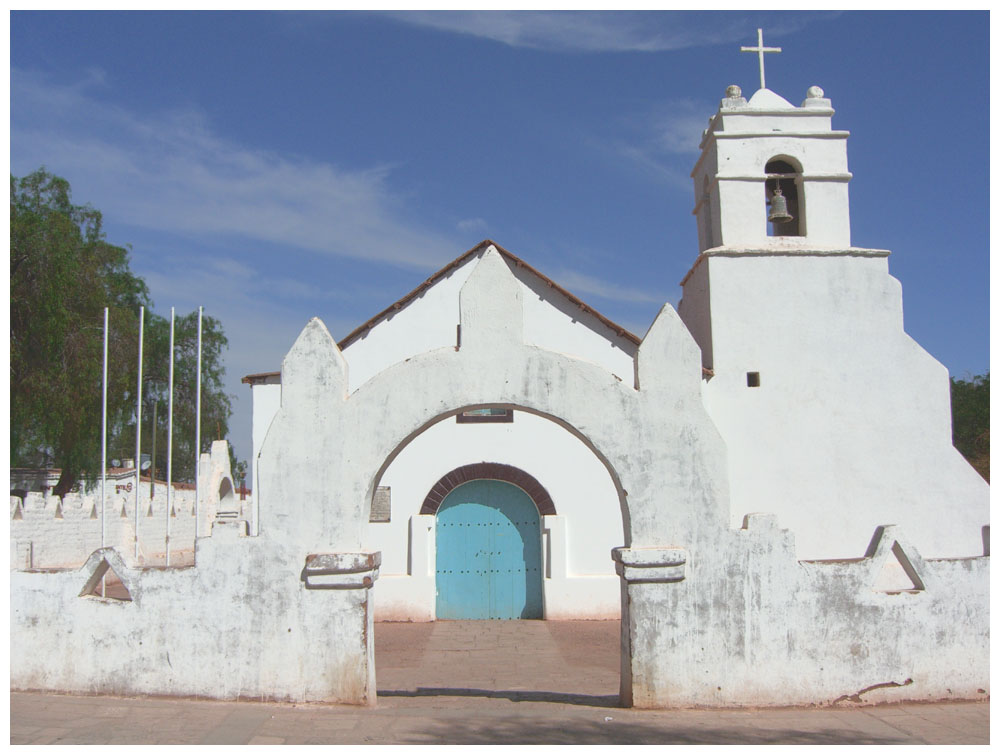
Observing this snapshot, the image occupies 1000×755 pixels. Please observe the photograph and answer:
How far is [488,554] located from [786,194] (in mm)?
6934

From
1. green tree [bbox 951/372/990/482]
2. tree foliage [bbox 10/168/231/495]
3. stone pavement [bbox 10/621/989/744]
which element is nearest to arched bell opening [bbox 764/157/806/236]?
stone pavement [bbox 10/621/989/744]

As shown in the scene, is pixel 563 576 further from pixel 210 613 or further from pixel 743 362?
pixel 210 613

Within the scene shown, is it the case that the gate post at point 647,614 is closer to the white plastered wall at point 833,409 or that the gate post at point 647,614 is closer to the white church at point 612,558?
the white church at point 612,558

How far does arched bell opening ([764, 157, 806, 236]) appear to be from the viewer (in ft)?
40.5

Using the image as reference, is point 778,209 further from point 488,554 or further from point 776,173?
point 488,554

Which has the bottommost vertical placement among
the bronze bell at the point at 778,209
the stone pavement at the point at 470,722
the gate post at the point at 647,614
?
the stone pavement at the point at 470,722

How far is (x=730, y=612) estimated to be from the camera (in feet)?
21.0

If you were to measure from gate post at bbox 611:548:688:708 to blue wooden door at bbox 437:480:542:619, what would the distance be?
21.1 feet

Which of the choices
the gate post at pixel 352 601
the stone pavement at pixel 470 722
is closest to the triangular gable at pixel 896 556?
the stone pavement at pixel 470 722

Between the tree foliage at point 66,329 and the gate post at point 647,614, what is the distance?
19.0 meters

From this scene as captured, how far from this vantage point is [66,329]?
71.8 feet

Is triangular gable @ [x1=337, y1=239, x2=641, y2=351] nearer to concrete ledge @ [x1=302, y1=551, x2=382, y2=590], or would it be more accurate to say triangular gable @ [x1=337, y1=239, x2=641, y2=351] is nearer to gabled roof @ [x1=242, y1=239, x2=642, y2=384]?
gabled roof @ [x1=242, y1=239, x2=642, y2=384]

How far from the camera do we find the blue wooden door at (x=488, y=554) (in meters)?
12.8

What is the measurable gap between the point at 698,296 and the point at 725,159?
1993 millimetres
